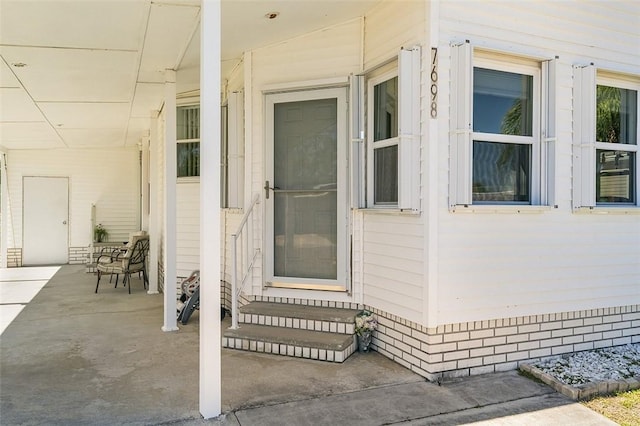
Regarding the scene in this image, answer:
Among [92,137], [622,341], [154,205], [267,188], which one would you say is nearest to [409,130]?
[267,188]

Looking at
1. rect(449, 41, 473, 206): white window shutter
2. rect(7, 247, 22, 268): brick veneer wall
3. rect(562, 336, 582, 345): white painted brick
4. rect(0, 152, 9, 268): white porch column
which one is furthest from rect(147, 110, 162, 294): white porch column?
rect(562, 336, 582, 345): white painted brick

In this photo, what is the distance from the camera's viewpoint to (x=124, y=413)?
2941 millimetres

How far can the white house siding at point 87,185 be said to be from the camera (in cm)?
1050

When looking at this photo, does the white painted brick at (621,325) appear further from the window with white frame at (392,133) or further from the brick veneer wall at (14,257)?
the brick veneer wall at (14,257)

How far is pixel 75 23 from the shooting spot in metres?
3.83

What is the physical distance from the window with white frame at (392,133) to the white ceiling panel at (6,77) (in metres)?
3.61

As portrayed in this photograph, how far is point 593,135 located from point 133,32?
410cm

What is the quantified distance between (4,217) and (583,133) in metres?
11.0

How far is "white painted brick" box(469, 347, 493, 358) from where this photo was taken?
365cm

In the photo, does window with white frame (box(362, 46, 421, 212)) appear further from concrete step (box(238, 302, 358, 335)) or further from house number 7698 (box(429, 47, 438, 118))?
concrete step (box(238, 302, 358, 335))

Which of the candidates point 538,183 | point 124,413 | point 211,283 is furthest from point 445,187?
point 124,413

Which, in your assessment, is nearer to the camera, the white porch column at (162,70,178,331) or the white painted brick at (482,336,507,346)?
the white painted brick at (482,336,507,346)

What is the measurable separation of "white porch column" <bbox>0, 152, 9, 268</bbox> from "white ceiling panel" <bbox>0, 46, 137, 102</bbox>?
5186mm

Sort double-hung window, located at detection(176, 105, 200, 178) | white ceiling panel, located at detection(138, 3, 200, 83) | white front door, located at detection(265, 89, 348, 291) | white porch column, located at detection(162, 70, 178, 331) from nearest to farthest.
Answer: white ceiling panel, located at detection(138, 3, 200, 83)
white front door, located at detection(265, 89, 348, 291)
white porch column, located at detection(162, 70, 178, 331)
double-hung window, located at detection(176, 105, 200, 178)
